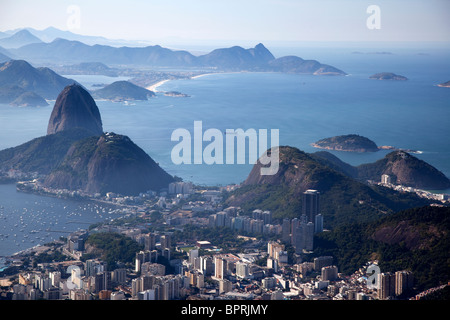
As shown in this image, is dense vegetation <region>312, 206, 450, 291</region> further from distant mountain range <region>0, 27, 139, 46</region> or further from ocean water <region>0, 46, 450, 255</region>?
distant mountain range <region>0, 27, 139, 46</region>

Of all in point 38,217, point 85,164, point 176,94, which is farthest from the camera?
point 176,94

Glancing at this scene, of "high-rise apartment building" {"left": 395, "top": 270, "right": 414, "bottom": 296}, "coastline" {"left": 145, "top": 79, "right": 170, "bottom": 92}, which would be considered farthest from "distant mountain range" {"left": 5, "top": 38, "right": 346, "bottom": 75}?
"high-rise apartment building" {"left": 395, "top": 270, "right": 414, "bottom": 296}

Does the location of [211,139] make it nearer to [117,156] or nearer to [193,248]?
[117,156]

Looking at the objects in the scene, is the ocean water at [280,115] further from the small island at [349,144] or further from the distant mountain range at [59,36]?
the distant mountain range at [59,36]

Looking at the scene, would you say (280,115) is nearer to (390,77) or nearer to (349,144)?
(349,144)

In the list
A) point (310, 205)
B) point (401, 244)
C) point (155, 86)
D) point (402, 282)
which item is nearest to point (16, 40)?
point (155, 86)
